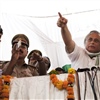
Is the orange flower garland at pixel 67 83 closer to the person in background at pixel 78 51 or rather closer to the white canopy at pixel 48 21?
the person in background at pixel 78 51

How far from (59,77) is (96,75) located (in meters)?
0.21

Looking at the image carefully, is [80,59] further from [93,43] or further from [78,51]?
[93,43]

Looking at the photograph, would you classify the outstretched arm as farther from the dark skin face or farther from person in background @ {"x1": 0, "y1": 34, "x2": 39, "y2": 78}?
person in background @ {"x1": 0, "y1": 34, "x2": 39, "y2": 78}

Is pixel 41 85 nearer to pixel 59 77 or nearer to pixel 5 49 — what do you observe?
pixel 59 77

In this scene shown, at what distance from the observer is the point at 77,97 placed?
4.49ft

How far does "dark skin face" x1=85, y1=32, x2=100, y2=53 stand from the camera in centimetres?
176

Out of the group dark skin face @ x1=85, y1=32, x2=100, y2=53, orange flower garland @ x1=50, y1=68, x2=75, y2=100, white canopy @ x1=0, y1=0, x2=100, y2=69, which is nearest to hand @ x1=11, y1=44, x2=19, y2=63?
orange flower garland @ x1=50, y1=68, x2=75, y2=100

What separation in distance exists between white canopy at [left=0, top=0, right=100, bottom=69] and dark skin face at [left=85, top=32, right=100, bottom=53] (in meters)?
1.11

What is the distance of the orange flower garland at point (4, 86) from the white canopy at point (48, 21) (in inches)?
55.4

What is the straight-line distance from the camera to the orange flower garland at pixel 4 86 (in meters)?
1.42

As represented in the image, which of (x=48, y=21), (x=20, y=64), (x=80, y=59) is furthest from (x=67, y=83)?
(x=48, y=21)

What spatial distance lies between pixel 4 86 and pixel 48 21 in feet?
5.87

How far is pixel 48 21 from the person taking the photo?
3139 mm

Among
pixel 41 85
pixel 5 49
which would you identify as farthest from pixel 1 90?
pixel 5 49
